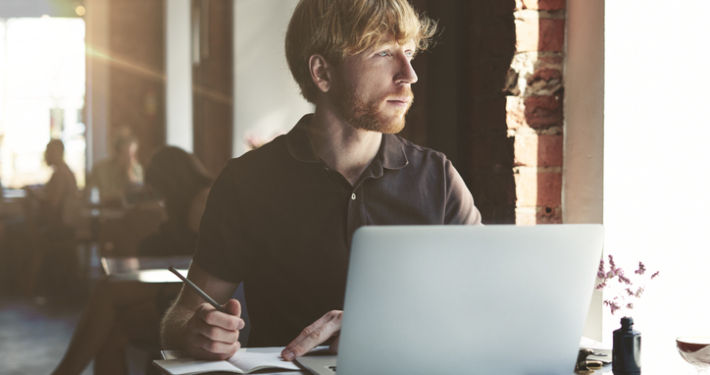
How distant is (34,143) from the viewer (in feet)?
6.51

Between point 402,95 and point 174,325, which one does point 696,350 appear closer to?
point 402,95

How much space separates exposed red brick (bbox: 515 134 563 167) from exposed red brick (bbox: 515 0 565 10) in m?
0.37

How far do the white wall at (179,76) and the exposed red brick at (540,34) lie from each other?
106 cm

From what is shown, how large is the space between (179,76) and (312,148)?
2.15 ft

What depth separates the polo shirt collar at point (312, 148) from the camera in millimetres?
1620

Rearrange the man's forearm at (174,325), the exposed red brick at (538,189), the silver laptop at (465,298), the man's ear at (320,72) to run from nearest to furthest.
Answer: the silver laptop at (465,298) < the man's forearm at (174,325) < the man's ear at (320,72) < the exposed red brick at (538,189)

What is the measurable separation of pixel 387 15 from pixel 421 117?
315mm

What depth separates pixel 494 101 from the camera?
1753 mm

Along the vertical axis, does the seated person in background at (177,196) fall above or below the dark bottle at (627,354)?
above

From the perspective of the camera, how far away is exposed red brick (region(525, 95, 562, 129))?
68.5 inches

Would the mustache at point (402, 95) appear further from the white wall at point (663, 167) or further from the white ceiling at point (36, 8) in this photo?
the white ceiling at point (36, 8)

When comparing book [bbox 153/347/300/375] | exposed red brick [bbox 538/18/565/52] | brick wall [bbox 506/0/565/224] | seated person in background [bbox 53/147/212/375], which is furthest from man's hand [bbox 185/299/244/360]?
exposed red brick [bbox 538/18/565/52]

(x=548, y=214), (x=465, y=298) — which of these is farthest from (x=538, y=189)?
(x=465, y=298)

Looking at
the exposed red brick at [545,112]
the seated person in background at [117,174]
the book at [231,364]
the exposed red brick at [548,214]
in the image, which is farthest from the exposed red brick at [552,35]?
the seated person in background at [117,174]
